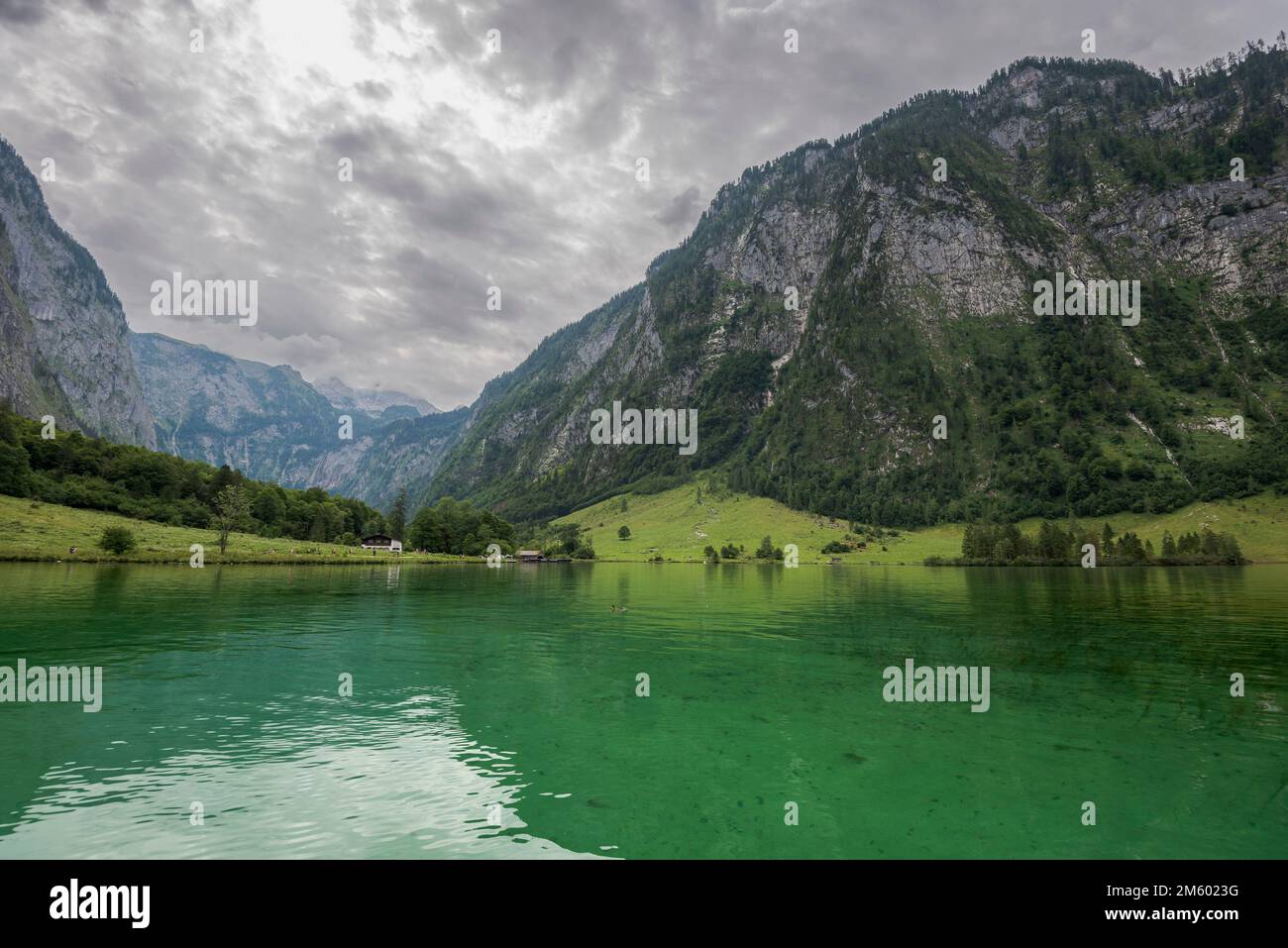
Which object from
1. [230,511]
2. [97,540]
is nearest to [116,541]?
[97,540]

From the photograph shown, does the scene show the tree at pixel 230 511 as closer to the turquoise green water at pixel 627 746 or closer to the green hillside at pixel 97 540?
the green hillside at pixel 97 540

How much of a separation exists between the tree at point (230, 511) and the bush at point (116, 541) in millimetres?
17812

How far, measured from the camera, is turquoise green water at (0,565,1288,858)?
14047 mm

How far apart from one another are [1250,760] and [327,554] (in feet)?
543

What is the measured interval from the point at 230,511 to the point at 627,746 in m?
151

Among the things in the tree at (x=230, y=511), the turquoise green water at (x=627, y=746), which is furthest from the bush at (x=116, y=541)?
the turquoise green water at (x=627, y=746)

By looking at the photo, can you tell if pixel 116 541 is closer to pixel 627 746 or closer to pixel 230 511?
pixel 230 511

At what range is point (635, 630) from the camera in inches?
2058

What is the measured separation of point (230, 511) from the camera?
459ft

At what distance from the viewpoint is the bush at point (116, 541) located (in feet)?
362

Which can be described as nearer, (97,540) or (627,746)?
(627,746)
